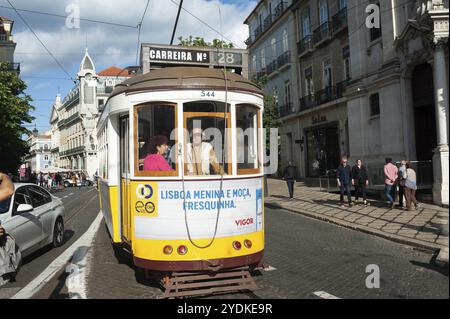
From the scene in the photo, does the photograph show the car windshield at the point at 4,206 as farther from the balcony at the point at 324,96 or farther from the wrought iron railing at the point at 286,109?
the wrought iron railing at the point at 286,109

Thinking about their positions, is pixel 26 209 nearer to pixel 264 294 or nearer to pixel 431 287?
pixel 264 294

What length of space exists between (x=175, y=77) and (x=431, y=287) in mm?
4467

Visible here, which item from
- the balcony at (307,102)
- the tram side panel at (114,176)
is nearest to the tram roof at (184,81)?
the tram side panel at (114,176)

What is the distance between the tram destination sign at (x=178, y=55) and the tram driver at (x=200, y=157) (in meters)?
2.05

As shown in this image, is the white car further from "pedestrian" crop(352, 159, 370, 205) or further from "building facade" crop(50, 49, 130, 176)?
"building facade" crop(50, 49, 130, 176)

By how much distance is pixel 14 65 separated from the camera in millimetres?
43094

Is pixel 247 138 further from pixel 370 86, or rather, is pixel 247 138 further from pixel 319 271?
pixel 370 86

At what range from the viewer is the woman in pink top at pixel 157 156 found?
18.6 feet

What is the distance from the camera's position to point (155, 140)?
5781mm

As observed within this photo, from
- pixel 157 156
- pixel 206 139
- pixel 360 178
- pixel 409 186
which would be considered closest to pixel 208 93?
pixel 206 139

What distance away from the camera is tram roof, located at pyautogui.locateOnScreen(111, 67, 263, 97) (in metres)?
5.70

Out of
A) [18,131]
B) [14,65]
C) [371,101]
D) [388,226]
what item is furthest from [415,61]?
[14,65]

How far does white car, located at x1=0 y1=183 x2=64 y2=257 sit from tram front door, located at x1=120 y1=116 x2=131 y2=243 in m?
1.93

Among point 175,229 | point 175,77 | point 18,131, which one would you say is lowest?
point 175,229
